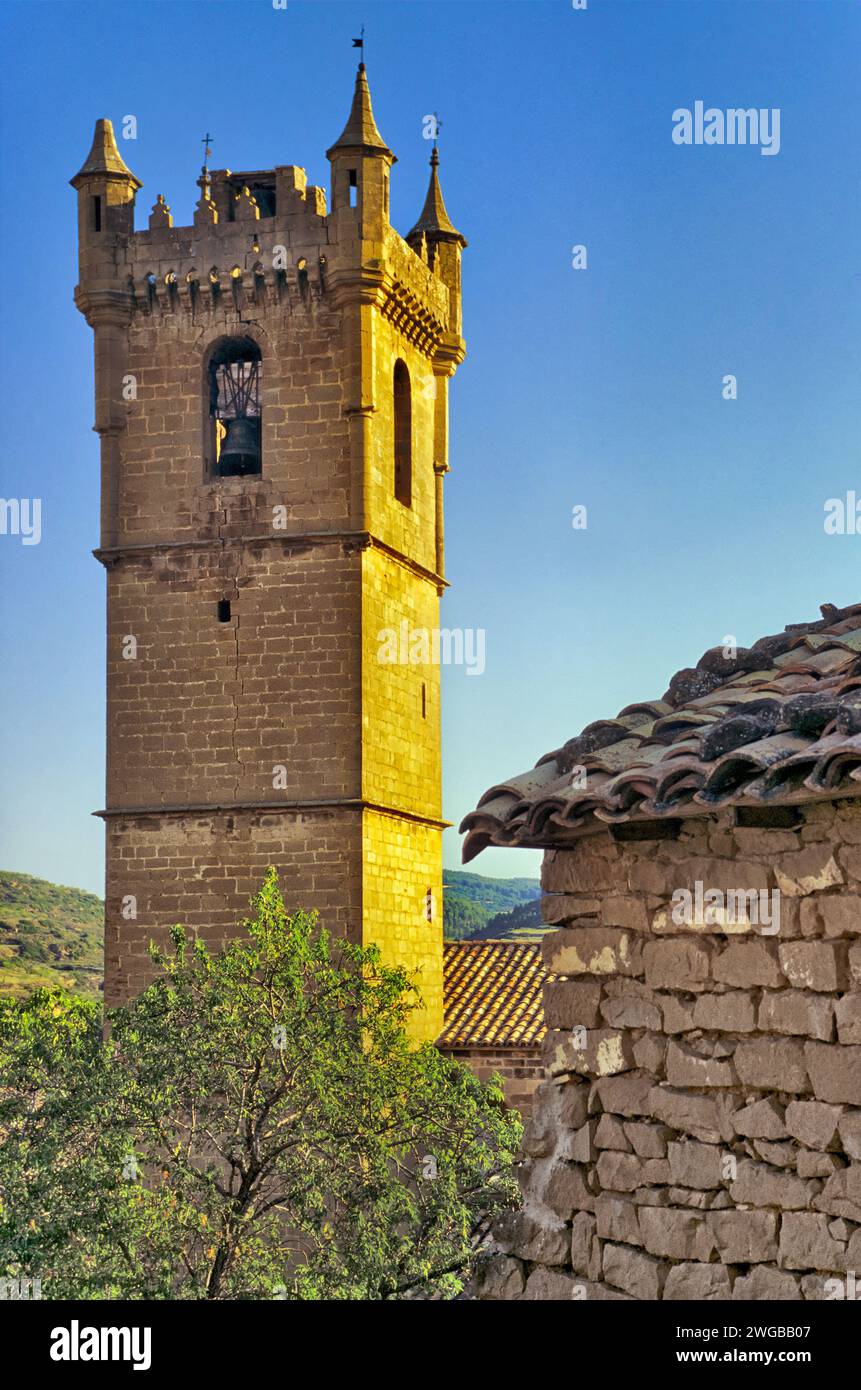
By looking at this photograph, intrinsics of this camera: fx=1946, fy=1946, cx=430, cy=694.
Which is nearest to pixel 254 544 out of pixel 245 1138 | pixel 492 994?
pixel 492 994

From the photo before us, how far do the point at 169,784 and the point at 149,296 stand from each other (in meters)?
6.45

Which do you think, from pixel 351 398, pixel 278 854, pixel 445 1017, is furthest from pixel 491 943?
pixel 351 398

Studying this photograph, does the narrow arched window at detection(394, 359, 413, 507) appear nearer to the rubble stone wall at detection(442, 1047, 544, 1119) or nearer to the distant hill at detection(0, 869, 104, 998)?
the rubble stone wall at detection(442, 1047, 544, 1119)

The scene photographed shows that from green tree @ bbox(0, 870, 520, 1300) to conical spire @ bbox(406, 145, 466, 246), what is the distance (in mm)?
12558

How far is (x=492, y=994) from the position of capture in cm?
2775

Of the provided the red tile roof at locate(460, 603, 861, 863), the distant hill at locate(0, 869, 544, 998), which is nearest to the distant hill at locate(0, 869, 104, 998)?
the distant hill at locate(0, 869, 544, 998)

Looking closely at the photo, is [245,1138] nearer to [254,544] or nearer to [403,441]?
[254,544]

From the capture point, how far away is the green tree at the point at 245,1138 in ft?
49.3

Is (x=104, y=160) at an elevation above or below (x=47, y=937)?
above

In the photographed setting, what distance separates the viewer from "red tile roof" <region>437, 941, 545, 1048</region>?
86.0 feet

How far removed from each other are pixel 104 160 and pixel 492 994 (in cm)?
1263

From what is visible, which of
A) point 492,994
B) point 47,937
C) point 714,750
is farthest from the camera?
point 47,937

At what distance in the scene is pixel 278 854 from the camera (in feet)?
78.4

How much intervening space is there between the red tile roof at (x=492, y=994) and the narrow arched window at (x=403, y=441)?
682cm
